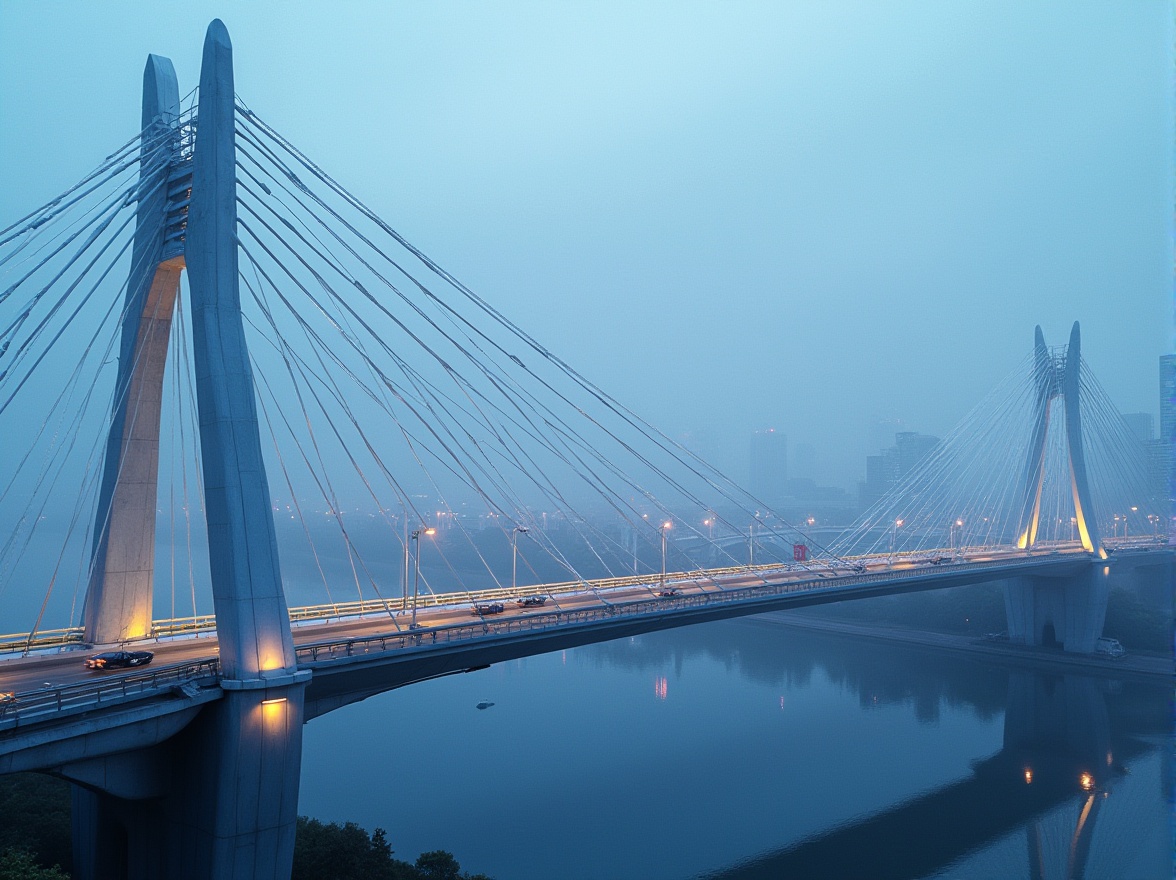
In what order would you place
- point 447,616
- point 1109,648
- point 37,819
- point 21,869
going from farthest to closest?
point 1109,648, point 447,616, point 37,819, point 21,869

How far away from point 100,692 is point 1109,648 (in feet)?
209

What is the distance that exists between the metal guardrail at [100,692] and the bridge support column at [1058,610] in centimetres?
6036

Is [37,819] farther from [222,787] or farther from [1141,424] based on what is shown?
[1141,424]

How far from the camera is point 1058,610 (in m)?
61.4

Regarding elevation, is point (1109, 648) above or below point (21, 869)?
below

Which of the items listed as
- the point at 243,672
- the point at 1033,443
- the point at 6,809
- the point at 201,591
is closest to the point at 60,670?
the point at 243,672

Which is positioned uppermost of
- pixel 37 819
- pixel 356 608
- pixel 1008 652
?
pixel 356 608

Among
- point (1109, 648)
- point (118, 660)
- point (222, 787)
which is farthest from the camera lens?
point (1109, 648)

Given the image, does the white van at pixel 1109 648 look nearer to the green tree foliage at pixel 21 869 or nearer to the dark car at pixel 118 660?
the dark car at pixel 118 660

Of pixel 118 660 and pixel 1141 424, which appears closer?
pixel 118 660

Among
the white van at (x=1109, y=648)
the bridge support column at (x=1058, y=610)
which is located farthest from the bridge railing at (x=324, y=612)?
the white van at (x=1109, y=648)

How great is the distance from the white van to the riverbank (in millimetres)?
510

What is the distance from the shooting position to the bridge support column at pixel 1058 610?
5903cm

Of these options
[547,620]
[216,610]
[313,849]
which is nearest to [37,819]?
[313,849]
